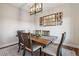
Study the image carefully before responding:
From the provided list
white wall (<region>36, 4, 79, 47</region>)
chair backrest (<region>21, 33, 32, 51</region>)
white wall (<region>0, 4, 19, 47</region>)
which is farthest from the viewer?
chair backrest (<region>21, 33, 32, 51</region>)

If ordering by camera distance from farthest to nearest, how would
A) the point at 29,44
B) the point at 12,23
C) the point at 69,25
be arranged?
the point at 29,44, the point at 12,23, the point at 69,25

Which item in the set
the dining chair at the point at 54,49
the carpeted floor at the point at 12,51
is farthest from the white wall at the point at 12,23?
the dining chair at the point at 54,49

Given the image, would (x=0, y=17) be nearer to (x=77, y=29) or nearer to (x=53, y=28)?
(x=53, y=28)

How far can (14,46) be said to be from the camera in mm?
1402

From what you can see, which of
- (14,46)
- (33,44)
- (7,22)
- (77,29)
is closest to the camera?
(77,29)

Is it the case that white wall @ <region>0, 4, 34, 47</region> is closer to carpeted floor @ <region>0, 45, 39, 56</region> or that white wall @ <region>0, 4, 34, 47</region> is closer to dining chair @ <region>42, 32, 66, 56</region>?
carpeted floor @ <region>0, 45, 39, 56</region>

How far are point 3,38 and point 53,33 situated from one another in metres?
1.03

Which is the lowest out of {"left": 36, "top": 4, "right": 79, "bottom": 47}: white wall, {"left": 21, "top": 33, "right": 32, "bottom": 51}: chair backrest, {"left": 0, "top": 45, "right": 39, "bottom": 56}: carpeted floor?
{"left": 0, "top": 45, "right": 39, "bottom": 56}: carpeted floor

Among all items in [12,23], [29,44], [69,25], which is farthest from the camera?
[29,44]

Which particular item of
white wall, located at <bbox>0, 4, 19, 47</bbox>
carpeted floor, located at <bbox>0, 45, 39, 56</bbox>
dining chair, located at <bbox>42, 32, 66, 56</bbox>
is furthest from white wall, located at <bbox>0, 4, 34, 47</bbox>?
dining chair, located at <bbox>42, 32, 66, 56</bbox>

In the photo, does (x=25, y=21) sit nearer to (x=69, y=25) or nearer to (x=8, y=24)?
(x=8, y=24)

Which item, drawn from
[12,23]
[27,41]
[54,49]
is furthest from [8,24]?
[54,49]

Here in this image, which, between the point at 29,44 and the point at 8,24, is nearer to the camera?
the point at 8,24

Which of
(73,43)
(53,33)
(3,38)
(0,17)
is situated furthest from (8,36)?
(73,43)
